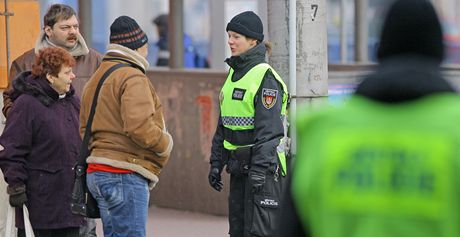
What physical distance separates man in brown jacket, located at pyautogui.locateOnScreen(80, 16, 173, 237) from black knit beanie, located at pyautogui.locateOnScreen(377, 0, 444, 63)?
10.5ft

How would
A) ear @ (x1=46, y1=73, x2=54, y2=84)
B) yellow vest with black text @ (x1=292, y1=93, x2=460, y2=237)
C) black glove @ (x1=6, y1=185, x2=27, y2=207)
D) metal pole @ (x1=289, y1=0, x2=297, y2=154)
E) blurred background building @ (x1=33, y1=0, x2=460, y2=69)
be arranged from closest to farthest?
1. yellow vest with black text @ (x1=292, y1=93, x2=460, y2=237)
2. black glove @ (x1=6, y1=185, x2=27, y2=207)
3. ear @ (x1=46, y1=73, x2=54, y2=84)
4. metal pole @ (x1=289, y1=0, x2=297, y2=154)
5. blurred background building @ (x1=33, y1=0, x2=460, y2=69)

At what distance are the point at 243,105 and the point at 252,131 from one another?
163mm

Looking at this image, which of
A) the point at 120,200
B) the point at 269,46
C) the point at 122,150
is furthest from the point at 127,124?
the point at 269,46

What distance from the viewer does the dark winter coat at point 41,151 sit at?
6348 mm

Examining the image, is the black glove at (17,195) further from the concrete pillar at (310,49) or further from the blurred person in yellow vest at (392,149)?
the blurred person in yellow vest at (392,149)

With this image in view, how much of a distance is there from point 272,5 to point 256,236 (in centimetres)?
160

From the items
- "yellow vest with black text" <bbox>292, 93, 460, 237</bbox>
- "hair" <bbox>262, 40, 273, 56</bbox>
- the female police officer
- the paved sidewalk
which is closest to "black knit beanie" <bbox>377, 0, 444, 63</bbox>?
"yellow vest with black text" <bbox>292, 93, 460, 237</bbox>

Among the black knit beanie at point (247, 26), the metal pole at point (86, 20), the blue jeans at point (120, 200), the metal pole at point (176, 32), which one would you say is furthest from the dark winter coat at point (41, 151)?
the metal pole at point (86, 20)

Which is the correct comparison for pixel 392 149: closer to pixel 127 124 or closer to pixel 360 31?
pixel 127 124

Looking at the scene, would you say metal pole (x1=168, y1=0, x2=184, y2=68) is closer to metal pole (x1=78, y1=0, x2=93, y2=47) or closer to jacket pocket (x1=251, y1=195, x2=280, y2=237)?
metal pole (x1=78, y1=0, x2=93, y2=47)

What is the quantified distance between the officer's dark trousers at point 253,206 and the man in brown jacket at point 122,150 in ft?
2.47

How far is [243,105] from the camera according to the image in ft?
21.5

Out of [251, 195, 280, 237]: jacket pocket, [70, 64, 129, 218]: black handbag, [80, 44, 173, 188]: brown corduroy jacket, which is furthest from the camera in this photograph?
[251, 195, 280, 237]: jacket pocket

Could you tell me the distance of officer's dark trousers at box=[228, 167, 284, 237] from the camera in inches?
258
